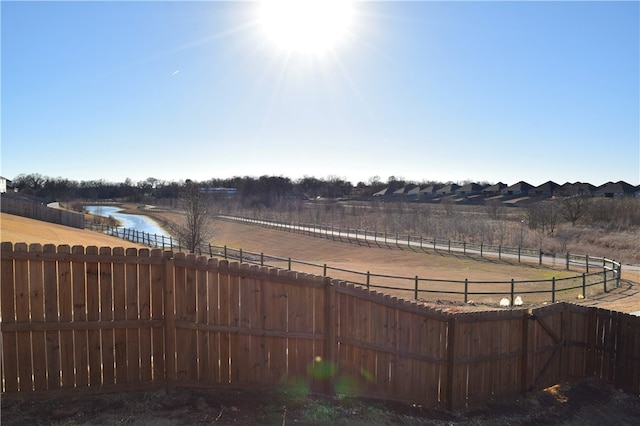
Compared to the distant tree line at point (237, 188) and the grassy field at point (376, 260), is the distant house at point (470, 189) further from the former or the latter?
the grassy field at point (376, 260)

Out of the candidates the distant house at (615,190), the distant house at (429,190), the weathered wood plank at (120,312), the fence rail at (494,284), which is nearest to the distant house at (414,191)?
the distant house at (429,190)

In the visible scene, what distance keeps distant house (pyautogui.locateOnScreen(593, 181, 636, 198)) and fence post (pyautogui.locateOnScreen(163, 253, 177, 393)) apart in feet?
343

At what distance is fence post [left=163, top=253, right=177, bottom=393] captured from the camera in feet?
18.7

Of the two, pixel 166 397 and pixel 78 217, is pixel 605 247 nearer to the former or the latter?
pixel 166 397

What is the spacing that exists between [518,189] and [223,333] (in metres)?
122

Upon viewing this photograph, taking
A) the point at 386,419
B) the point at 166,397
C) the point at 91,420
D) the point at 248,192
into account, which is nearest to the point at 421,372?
the point at 386,419

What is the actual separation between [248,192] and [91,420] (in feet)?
464

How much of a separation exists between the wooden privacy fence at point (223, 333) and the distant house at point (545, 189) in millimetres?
109474

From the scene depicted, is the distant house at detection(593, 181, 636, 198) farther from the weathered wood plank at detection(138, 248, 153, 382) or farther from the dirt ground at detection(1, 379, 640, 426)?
the weathered wood plank at detection(138, 248, 153, 382)

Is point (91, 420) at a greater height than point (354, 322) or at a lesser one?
lesser

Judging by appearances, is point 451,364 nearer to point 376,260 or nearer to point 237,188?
point 376,260

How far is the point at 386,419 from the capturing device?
6258mm

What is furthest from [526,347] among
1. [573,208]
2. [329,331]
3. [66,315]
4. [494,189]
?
[494,189]

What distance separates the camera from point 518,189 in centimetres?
11650
